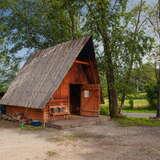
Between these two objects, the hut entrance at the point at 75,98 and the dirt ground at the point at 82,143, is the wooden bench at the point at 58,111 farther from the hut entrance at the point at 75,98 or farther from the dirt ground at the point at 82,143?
the hut entrance at the point at 75,98

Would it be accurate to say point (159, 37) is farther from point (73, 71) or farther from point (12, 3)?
point (12, 3)

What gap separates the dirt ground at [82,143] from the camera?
34.4 ft

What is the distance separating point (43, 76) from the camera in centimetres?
1905

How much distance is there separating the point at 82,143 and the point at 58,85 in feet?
16.5

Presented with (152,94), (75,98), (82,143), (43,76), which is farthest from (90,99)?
(152,94)

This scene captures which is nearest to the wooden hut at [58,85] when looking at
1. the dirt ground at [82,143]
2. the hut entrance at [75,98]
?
the hut entrance at [75,98]

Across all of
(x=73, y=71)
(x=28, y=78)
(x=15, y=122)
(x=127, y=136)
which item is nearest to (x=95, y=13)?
(x=73, y=71)

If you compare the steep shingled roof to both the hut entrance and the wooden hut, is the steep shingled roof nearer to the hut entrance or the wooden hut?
the wooden hut

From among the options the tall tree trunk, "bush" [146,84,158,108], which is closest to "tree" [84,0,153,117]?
the tall tree trunk

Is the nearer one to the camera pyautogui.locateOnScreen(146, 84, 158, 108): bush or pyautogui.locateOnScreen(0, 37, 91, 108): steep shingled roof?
pyautogui.locateOnScreen(0, 37, 91, 108): steep shingled roof

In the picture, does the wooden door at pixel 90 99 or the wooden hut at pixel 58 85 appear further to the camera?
the wooden door at pixel 90 99

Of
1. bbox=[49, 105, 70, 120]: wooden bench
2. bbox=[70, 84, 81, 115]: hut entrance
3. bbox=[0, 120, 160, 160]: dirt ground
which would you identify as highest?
bbox=[70, 84, 81, 115]: hut entrance

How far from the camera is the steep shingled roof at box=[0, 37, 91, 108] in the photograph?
1742cm

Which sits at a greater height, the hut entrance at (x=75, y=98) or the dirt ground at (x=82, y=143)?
the hut entrance at (x=75, y=98)
